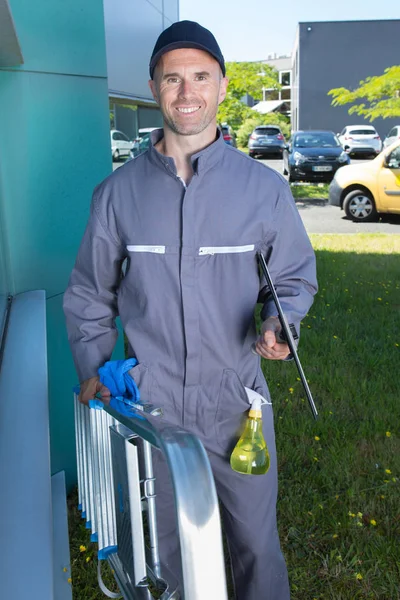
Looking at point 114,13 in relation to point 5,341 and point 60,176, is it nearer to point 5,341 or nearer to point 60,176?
point 60,176

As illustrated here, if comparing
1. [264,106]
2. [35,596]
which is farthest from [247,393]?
[264,106]

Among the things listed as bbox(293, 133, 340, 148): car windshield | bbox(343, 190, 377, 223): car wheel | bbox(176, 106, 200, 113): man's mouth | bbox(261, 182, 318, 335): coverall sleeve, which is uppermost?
bbox(293, 133, 340, 148): car windshield

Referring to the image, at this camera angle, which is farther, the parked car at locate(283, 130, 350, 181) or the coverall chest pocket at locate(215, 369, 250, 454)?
the parked car at locate(283, 130, 350, 181)

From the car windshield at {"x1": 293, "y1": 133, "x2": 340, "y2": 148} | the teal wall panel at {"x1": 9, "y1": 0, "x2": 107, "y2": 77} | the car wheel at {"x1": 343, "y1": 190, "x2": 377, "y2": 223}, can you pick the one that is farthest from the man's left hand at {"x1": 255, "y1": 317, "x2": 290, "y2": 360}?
the car windshield at {"x1": 293, "y1": 133, "x2": 340, "y2": 148}

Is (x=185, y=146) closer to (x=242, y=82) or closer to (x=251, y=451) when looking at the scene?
(x=251, y=451)

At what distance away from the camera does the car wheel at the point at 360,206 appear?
12.4m

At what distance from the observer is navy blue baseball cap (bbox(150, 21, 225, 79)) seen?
1963 mm

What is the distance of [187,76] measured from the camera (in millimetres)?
1998

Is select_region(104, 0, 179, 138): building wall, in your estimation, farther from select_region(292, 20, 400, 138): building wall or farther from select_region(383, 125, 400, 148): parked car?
select_region(292, 20, 400, 138): building wall

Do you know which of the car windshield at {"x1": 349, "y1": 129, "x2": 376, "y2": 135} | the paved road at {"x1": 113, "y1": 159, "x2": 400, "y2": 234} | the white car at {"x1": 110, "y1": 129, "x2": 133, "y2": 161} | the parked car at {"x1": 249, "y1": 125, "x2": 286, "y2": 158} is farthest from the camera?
the car windshield at {"x1": 349, "y1": 129, "x2": 376, "y2": 135}

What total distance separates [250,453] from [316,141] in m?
19.0

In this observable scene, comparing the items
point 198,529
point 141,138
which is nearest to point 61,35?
point 198,529

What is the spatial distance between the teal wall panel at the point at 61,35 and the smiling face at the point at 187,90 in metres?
0.90

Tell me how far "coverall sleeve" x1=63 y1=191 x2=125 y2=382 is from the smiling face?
393 millimetres
